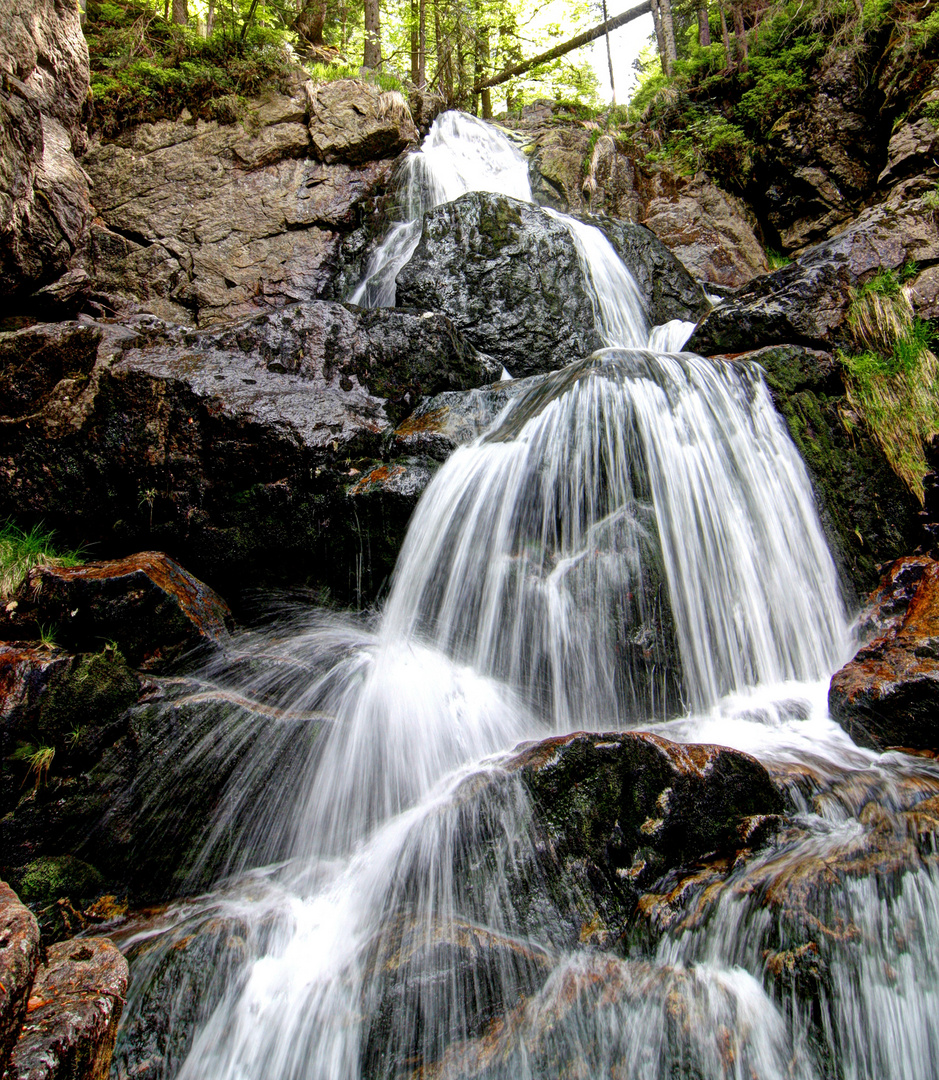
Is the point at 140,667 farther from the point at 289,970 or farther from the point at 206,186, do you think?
the point at 206,186

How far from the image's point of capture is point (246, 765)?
3.37 metres

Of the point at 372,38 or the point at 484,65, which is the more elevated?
the point at 484,65

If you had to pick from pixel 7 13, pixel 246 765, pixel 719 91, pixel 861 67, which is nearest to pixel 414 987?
pixel 246 765

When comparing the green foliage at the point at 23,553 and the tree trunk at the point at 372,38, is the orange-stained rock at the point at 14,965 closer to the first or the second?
the green foliage at the point at 23,553

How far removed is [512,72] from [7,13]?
49.6 feet

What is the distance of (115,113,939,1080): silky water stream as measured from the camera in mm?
2096

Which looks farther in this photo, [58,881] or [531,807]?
[58,881]

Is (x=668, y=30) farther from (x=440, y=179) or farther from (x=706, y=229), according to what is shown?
(x=440, y=179)

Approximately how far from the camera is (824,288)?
566cm

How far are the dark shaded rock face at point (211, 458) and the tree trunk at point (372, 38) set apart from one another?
32.9 ft

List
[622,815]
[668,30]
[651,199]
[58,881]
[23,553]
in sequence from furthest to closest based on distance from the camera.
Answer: [668,30] < [651,199] < [23,553] < [58,881] < [622,815]

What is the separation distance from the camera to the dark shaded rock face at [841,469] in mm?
4637

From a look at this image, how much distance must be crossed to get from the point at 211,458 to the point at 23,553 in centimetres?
151

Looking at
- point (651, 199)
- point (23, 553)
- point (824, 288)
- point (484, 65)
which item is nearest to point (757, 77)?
point (651, 199)
